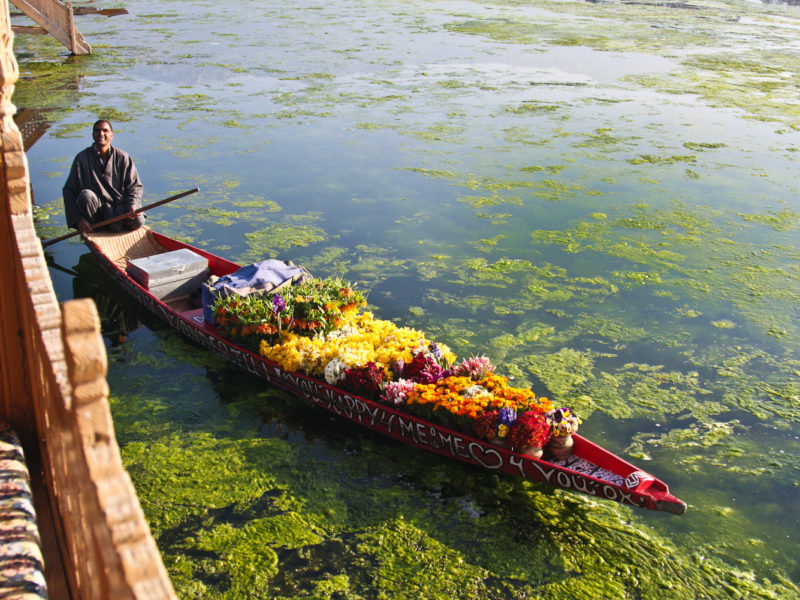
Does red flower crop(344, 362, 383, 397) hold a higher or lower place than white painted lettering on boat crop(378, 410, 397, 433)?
higher

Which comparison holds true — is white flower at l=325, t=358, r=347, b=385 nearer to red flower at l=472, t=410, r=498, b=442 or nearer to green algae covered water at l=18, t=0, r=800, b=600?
green algae covered water at l=18, t=0, r=800, b=600

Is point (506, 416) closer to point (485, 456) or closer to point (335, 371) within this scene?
point (485, 456)

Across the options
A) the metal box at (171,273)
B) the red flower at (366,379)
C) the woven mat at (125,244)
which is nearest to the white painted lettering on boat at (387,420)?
the red flower at (366,379)

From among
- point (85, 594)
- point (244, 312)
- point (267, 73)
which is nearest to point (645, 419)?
point (244, 312)

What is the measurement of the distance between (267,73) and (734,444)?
15.2 metres

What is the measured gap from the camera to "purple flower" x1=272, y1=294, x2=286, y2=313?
550 cm

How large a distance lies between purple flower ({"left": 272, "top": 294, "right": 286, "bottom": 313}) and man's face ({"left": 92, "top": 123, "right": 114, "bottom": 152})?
3.10m

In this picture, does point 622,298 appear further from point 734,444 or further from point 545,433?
point 545,433

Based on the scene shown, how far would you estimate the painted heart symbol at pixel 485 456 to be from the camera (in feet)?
14.4

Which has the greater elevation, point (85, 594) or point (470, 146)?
point (85, 594)

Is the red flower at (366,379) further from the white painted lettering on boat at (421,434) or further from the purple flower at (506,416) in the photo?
the purple flower at (506,416)

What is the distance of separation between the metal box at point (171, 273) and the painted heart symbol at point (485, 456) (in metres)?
3.46

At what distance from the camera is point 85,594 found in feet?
5.57

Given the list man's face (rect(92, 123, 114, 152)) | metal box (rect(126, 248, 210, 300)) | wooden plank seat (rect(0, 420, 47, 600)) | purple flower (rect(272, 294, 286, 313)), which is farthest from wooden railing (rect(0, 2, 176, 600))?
man's face (rect(92, 123, 114, 152))
